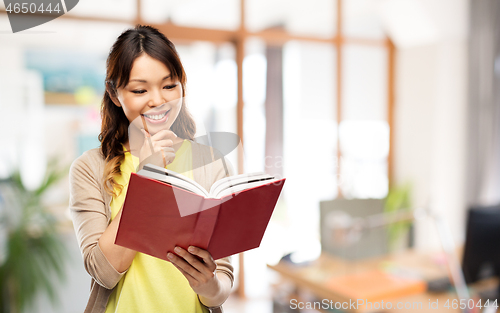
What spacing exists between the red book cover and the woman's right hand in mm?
117

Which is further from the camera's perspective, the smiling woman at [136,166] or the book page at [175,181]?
the smiling woman at [136,166]

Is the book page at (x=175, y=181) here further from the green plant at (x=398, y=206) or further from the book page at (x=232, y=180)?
the green plant at (x=398, y=206)

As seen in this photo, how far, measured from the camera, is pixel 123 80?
30.9 inches

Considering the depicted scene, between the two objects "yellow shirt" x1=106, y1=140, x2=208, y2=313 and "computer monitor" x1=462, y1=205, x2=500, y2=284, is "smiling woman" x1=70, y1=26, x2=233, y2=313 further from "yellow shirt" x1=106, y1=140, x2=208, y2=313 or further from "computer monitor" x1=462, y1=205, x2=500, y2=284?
"computer monitor" x1=462, y1=205, x2=500, y2=284

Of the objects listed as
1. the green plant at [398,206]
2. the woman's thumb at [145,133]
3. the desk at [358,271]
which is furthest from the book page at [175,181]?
the green plant at [398,206]

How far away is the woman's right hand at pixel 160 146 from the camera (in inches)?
30.0

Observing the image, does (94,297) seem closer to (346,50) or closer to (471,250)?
(471,250)

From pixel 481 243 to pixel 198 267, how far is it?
154 cm

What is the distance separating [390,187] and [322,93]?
47.6 inches

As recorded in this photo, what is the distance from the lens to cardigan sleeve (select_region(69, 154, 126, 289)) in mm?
771

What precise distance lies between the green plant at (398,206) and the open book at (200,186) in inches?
125

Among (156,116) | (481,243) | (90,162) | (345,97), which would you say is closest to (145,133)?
(156,116)

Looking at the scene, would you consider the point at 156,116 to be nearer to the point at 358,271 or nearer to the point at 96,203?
the point at 96,203

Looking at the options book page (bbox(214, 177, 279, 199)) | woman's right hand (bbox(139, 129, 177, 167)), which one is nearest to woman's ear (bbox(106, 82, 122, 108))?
woman's right hand (bbox(139, 129, 177, 167))
